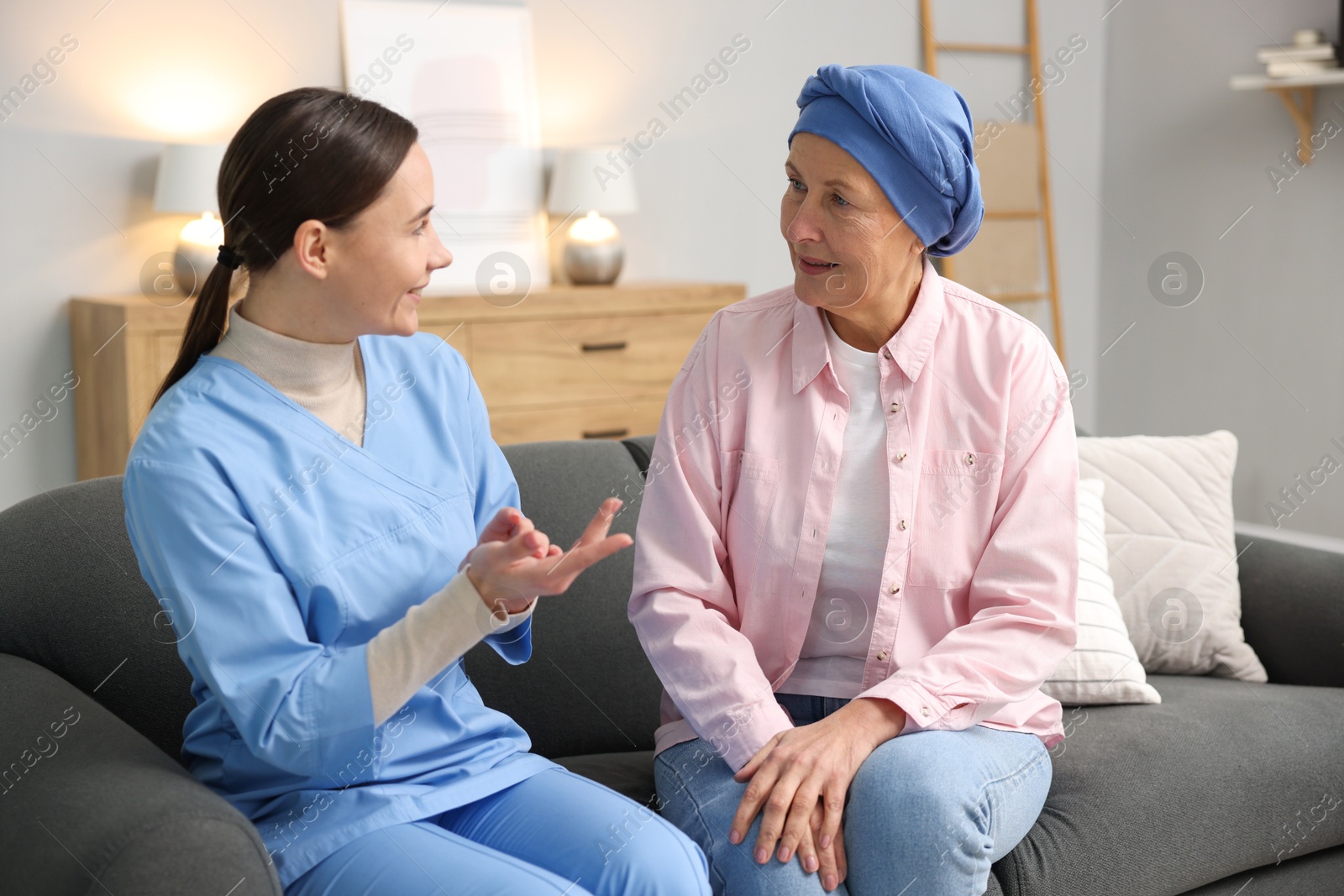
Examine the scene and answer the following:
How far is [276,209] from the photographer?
1.28 m

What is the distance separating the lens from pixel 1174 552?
215 cm

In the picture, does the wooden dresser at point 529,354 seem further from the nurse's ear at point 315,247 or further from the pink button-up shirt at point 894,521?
the nurse's ear at point 315,247

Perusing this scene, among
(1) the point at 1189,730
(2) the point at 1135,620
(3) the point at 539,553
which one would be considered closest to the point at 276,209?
(3) the point at 539,553

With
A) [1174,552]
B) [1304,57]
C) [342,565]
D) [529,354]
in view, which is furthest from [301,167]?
[1304,57]

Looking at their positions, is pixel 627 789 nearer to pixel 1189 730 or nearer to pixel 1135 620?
pixel 1189 730

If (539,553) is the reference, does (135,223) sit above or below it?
above

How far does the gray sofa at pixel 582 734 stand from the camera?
1165mm

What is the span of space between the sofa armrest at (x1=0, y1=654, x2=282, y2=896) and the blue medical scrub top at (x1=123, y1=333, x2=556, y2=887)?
3.1 inches

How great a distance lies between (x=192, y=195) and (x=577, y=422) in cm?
124

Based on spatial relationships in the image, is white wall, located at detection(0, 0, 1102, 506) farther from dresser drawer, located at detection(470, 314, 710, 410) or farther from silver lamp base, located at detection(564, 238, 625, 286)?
dresser drawer, located at detection(470, 314, 710, 410)

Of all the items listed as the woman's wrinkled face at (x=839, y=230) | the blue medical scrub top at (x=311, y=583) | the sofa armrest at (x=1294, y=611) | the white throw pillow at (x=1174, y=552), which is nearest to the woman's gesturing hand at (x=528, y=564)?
the blue medical scrub top at (x=311, y=583)

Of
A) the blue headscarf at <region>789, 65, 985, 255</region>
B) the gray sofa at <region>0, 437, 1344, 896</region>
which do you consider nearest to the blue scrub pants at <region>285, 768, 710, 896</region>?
the gray sofa at <region>0, 437, 1344, 896</region>

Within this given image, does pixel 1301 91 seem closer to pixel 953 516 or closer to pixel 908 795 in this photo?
pixel 953 516

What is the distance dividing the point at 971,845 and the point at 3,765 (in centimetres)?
104
